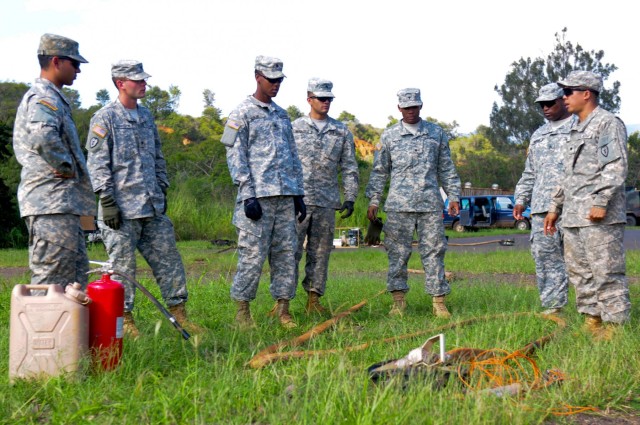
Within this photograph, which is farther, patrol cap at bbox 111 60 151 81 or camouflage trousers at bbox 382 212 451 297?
camouflage trousers at bbox 382 212 451 297

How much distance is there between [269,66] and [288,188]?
41.1 inches

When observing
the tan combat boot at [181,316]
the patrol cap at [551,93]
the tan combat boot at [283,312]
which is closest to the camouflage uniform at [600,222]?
the patrol cap at [551,93]

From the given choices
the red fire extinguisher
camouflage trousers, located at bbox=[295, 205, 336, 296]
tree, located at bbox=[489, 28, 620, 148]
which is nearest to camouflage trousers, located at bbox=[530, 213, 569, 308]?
camouflage trousers, located at bbox=[295, 205, 336, 296]

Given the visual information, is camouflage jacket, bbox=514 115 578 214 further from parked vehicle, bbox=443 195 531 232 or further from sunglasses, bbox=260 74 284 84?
parked vehicle, bbox=443 195 531 232

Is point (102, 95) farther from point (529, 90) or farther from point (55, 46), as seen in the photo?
point (55, 46)

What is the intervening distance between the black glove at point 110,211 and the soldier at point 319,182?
197cm

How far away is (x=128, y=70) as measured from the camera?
621cm

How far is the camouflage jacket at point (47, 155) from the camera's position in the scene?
16.5 feet

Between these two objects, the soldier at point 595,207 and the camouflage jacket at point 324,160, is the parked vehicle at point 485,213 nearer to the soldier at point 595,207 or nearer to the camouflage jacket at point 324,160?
the camouflage jacket at point 324,160

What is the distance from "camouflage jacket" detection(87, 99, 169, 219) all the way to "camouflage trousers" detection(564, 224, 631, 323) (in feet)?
10.8

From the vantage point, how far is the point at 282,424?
327cm

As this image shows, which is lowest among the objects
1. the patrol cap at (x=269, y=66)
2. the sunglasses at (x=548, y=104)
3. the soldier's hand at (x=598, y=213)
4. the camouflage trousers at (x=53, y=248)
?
the camouflage trousers at (x=53, y=248)

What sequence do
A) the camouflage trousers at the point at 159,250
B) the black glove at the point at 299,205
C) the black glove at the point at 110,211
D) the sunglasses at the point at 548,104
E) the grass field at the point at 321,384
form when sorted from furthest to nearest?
the sunglasses at the point at 548,104 → the black glove at the point at 299,205 → the camouflage trousers at the point at 159,250 → the black glove at the point at 110,211 → the grass field at the point at 321,384

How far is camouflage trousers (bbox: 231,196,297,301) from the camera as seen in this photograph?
6531 millimetres
